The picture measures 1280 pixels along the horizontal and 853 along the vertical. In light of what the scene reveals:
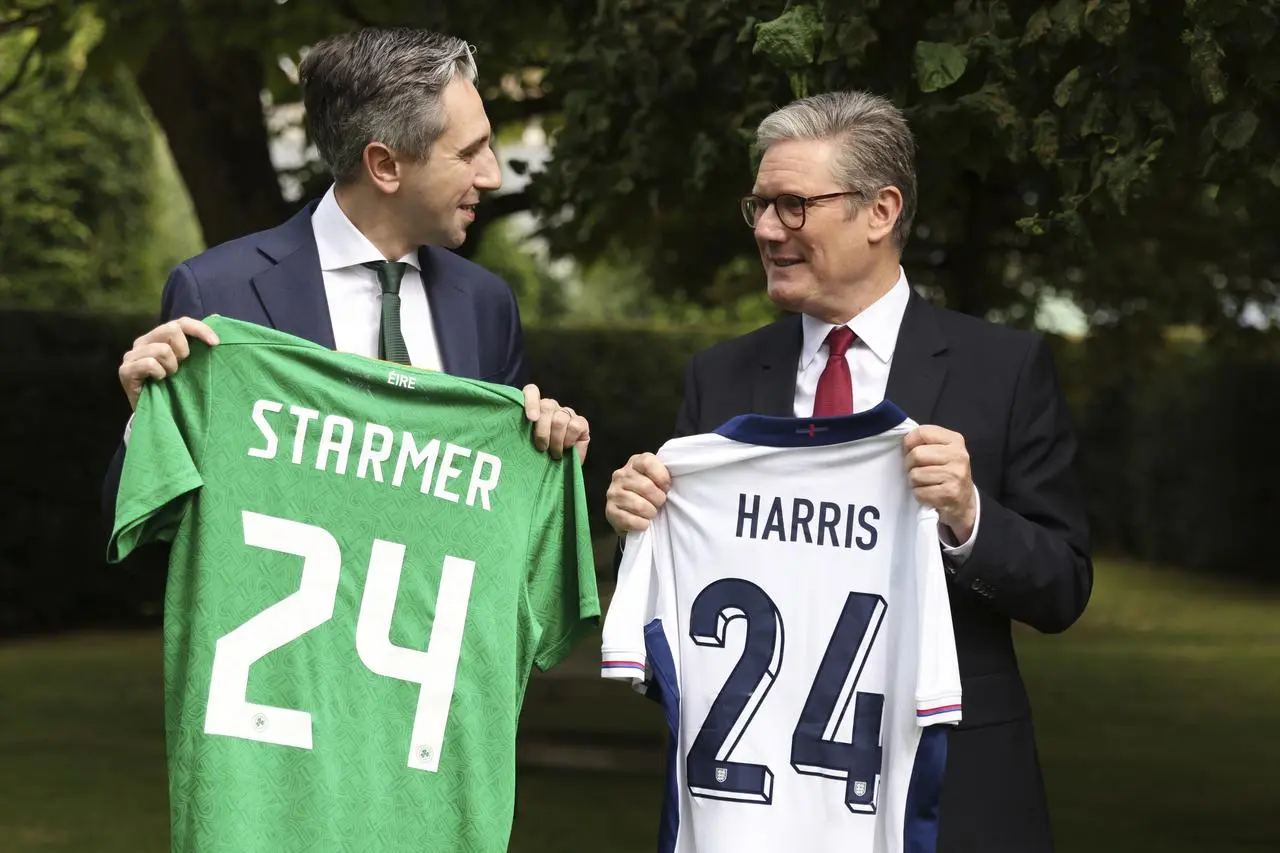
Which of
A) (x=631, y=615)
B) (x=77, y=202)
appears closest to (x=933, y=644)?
(x=631, y=615)

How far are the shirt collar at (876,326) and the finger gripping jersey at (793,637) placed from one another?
0.22 metres

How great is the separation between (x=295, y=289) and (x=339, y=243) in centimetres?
14

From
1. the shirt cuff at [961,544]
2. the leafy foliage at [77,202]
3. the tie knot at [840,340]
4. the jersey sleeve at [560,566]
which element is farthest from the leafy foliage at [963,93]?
the leafy foliage at [77,202]

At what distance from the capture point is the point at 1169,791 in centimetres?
955

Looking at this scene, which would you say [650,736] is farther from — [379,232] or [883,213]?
[883,213]

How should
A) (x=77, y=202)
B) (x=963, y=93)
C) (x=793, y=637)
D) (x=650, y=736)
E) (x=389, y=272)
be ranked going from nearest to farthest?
(x=793, y=637) → (x=389, y=272) → (x=963, y=93) → (x=650, y=736) → (x=77, y=202)

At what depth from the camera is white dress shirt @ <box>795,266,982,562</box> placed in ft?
12.4

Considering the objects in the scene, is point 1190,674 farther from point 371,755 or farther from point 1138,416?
point 371,755

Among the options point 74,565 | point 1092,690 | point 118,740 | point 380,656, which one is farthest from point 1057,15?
point 74,565

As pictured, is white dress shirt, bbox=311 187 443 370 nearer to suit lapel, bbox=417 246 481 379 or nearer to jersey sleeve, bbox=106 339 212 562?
suit lapel, bbox=417 246 481 379

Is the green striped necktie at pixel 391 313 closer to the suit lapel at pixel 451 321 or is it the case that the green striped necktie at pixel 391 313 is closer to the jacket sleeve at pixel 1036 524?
the suit lapel at pixel 451 321

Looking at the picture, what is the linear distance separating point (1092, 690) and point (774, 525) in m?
9.92

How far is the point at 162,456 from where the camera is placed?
3600mm

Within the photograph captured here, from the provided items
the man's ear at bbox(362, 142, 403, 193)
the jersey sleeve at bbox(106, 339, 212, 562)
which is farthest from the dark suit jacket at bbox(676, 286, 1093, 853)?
the jersey sleeve at bbox(106, 339, 212, 562)
